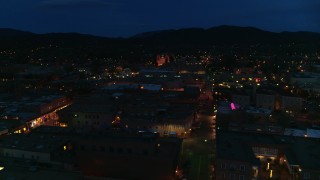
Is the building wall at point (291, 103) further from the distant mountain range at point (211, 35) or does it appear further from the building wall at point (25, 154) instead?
the distant mountain range at point (211, 35)

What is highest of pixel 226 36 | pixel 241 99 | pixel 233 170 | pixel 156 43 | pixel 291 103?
pixel 226 36

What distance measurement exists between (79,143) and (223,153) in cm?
356

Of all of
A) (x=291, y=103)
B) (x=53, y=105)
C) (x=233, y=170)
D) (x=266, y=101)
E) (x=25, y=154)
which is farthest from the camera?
(x=266, y=101)

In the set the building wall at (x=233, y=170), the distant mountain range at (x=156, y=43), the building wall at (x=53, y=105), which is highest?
the distant mountain range at (x=156, y=43)

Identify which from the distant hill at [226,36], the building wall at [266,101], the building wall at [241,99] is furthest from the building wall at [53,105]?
the distant hill at [226,36]

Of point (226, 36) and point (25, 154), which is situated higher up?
point (226, 36)

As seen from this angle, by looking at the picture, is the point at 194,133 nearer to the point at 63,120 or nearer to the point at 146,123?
the point at 146,123

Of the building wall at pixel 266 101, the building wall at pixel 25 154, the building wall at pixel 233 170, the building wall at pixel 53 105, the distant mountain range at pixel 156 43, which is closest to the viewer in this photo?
the building wall at pixel 233 170

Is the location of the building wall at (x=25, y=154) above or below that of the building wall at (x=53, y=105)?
below

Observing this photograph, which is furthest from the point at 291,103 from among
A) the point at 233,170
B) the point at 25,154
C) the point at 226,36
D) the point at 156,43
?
the point at 226,36

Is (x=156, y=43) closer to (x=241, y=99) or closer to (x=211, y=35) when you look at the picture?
(x=211, y=35)

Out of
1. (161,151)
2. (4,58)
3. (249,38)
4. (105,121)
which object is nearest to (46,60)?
(4,58)

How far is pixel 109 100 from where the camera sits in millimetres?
13805

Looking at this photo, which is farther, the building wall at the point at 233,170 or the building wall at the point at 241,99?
the building wall at the point at 241,99
